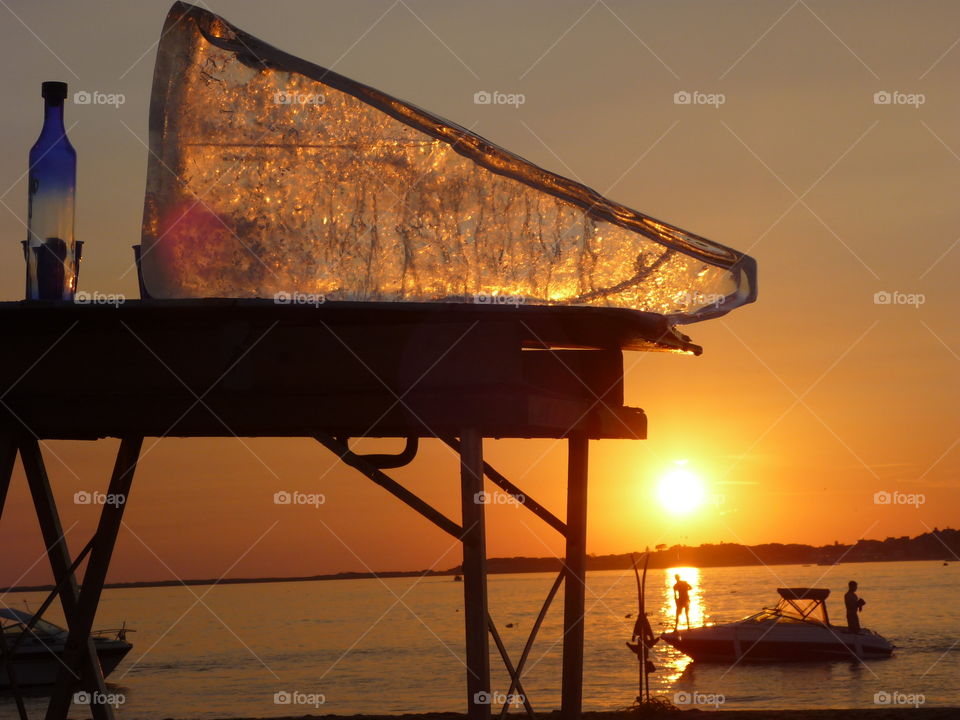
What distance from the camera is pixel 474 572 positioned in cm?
729

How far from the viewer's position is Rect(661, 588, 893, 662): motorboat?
2052 inches

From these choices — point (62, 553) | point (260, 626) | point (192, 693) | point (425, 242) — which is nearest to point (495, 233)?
point (425, 242)

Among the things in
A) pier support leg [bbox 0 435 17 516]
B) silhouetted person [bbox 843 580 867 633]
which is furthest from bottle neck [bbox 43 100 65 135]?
silhouetted person [bbox 843 580 867 633]

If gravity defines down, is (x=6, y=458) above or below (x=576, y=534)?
above

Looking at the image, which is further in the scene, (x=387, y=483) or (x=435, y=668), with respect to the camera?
(x=435, y=668)

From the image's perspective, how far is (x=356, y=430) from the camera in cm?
771

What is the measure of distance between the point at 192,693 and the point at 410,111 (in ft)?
203

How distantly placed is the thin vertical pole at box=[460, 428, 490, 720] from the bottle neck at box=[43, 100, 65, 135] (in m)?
3.08

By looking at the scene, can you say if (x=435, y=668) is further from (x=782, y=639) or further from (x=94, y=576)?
(x=94, y=576)

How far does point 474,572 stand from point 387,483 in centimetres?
83

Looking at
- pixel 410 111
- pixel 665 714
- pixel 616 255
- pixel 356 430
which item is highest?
pixel 410 111

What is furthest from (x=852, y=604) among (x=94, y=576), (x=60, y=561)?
(x=94, y=576)

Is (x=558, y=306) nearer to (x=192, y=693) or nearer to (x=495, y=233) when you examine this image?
(x=495, y=233)

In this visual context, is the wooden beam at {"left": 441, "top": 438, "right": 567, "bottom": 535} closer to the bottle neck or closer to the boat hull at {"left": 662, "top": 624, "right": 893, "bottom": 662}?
the bottle neck
